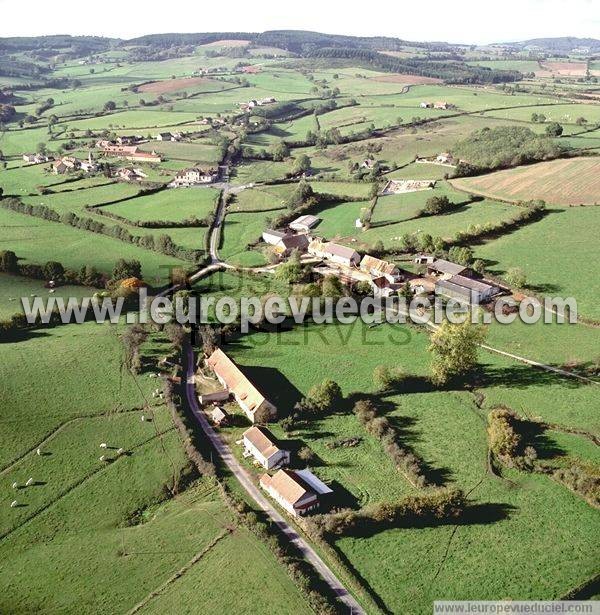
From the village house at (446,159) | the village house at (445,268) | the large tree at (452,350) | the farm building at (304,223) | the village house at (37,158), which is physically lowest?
the large tree at (452,350)

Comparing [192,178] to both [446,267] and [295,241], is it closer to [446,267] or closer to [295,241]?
[295,241]

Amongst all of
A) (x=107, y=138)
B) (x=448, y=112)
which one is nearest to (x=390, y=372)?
(x=107, y=138)

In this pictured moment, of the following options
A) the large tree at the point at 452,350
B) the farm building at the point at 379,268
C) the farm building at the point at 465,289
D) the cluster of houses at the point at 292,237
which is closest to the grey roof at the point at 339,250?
the farm building at the point at 379,268

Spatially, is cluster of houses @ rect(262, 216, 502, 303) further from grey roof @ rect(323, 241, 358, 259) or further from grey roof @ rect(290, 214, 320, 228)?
grey roof @ rect(290, 214, 320, 228)

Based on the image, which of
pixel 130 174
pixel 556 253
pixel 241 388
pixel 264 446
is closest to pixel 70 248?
pixel 130 174

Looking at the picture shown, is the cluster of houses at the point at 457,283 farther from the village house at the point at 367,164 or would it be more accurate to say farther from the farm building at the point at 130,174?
the farm building at the point at 130,174

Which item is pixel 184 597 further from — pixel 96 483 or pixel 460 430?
pixel 460 430
